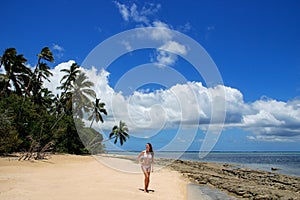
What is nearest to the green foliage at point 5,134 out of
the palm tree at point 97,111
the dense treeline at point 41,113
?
the dense treeline at point 41,113

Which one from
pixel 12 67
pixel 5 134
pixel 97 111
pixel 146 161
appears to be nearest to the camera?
pixel 146 161

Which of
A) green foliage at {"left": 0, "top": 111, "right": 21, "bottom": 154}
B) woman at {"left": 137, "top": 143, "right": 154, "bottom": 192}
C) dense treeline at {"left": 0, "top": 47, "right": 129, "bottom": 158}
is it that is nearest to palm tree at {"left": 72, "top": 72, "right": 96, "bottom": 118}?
dense treeline at {"left": 0, "top": 47, "right": 129, "bottom": 158}

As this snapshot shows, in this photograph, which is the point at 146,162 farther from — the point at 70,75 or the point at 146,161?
the point at 70,75

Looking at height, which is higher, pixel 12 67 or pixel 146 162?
pixel 12 67

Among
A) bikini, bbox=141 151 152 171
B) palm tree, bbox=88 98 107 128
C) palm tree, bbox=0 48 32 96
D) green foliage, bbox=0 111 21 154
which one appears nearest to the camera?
bikini, bbox=141 151 152 171

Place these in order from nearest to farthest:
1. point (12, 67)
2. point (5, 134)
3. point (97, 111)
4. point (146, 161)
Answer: point (146, 161) < point (5, 134) < point (12, 67) < point (97, 111)

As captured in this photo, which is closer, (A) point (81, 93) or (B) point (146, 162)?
(B) point (146, 162)

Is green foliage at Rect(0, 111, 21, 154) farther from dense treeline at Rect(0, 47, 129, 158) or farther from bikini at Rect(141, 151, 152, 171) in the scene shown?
bikini at Rect(141, 151, 152, 171)

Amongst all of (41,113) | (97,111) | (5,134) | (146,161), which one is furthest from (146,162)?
(97,111)

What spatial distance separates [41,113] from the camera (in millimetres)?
33000

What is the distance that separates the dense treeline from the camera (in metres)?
24.0

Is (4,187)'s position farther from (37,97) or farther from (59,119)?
(37,97)

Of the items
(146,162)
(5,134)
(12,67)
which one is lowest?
(146,162)

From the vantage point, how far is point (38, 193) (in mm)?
7996
